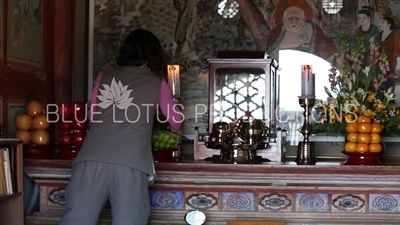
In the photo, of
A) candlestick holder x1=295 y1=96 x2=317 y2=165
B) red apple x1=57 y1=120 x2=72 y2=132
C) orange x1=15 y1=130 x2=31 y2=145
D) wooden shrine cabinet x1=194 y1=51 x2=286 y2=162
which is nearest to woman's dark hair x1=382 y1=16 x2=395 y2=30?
wooden shrine cabinet x1=194 y1=51 x2=286 y2=162

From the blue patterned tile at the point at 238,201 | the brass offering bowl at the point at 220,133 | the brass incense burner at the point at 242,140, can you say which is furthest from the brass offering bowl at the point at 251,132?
the blue patterned tile at the point at 238,201

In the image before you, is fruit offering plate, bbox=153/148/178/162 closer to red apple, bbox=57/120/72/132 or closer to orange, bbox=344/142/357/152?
red apple, bbox=57/120/72/132

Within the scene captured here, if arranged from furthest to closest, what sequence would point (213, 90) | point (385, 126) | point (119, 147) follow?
point (213, 90), point (385, 126), point (119, 147)

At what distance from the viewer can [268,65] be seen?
4383 millimetres

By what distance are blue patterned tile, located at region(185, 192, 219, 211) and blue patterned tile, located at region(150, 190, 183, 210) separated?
48mm

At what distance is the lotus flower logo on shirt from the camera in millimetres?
3256

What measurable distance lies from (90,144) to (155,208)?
2.82 feet

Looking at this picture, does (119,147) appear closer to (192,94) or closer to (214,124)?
(214,124)

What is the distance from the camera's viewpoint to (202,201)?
395cm

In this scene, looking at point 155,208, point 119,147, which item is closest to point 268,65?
point 155,208

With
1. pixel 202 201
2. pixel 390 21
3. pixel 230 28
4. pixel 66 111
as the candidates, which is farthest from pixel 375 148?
pixel 66 111

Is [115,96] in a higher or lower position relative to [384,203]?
higher

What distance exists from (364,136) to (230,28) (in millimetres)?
1510

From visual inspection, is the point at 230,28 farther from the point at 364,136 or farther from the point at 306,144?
the point at 364,136
